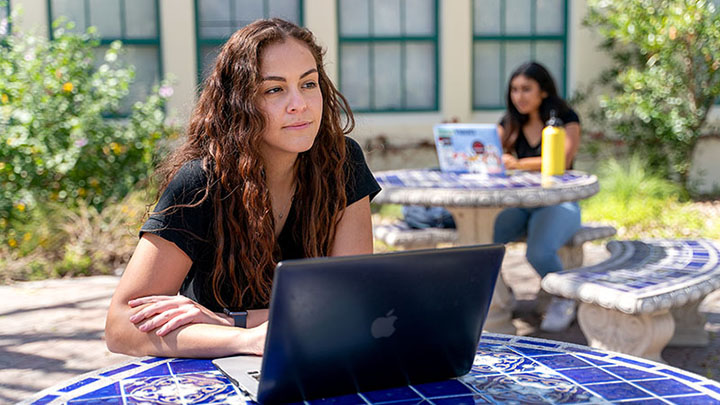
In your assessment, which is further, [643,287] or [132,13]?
[132,13]

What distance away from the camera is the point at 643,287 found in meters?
3.22

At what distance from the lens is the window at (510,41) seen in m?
8.46

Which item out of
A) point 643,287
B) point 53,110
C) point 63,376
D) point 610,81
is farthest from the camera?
point 610,81

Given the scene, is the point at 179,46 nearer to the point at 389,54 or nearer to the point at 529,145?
the point at 389,54

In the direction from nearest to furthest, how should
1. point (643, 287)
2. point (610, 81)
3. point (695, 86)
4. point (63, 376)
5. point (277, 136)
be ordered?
point (277, 136)
point (643, 287)
point (63, 376)
point (695, 86)
point (610, 81)

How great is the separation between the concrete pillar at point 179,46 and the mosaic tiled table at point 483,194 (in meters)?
4.00

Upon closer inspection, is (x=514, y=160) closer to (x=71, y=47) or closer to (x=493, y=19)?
(x=71, y=47)

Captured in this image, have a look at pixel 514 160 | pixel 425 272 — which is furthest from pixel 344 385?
pixel 514 160

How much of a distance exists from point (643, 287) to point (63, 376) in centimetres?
250

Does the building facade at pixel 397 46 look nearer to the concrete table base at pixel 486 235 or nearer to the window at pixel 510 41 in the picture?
the window at pixel 510 41

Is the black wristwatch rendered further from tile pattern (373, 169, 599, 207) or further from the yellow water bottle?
the yellow water bottle

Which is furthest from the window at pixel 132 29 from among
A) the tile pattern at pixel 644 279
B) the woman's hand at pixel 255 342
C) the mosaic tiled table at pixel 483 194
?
the woman's hand at pixel 255 342

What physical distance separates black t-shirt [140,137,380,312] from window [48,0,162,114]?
6.28m

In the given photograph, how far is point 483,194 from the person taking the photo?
3545 mm
